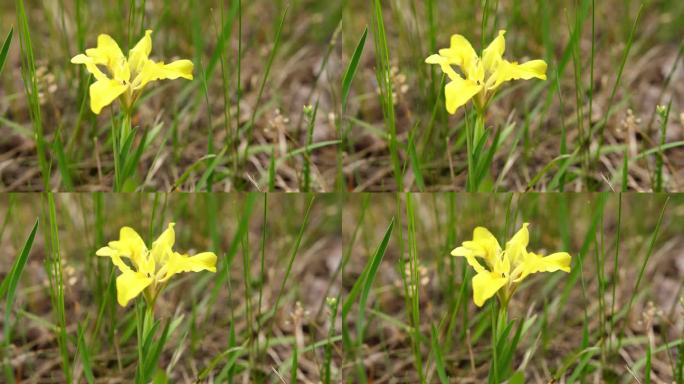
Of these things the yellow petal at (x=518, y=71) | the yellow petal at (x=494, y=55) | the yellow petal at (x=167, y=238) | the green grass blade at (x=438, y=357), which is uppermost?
the yellow petal at (x=494, y=55)

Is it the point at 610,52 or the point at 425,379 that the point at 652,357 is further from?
the point at 610,52

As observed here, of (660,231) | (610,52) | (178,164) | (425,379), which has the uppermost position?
(610,52)

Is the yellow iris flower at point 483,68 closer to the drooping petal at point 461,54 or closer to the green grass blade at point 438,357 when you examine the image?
the drooping petal at point 461,54

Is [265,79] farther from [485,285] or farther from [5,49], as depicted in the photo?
[485,285]

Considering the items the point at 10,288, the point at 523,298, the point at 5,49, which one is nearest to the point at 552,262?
the point at 523,298

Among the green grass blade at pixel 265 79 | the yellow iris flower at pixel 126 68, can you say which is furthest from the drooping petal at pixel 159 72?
the green grass blade at pixel 265 79

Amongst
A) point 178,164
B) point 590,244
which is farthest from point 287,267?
point 590,244

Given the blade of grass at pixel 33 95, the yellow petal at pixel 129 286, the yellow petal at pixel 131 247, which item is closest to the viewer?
the yellow petal at pixel 129 286

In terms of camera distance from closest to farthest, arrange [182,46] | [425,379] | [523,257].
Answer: [523,257]
[425,379]
[182,46]

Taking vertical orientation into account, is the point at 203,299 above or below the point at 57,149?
below
